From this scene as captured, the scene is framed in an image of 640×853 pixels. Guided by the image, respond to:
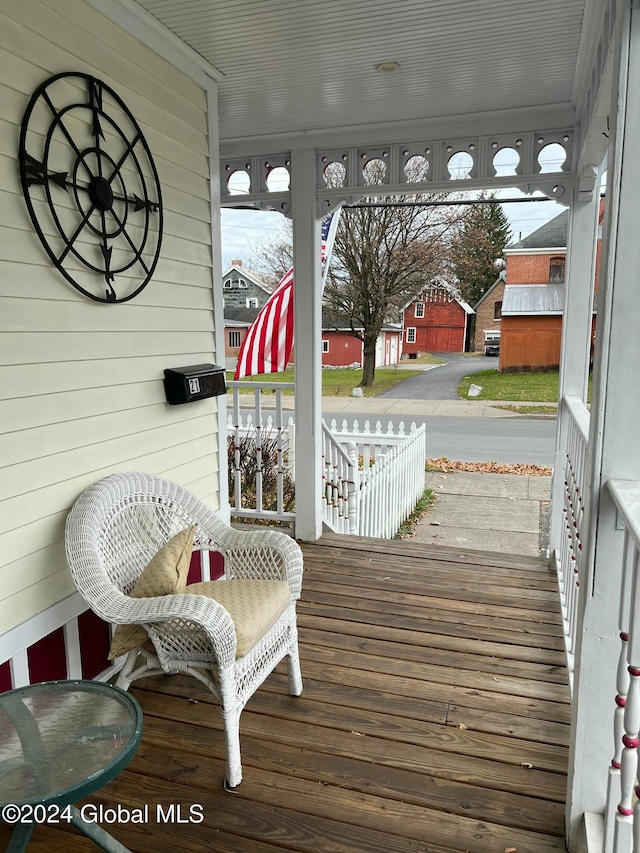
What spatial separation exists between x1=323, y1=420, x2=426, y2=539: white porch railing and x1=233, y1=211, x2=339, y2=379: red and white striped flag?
0.69 metres

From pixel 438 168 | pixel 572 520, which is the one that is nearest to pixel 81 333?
pixel 572 520

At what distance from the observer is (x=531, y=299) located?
17.7 metres

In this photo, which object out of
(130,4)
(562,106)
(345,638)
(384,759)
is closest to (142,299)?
(130,4)

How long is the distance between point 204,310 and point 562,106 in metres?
2.26

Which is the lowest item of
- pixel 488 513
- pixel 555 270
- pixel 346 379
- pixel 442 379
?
pixel 488 513

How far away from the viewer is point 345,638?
118 inches

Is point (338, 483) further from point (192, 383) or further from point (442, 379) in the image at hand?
point (442, 379)

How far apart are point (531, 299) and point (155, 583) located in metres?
17.4

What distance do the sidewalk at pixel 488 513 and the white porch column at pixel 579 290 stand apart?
1.94 metres

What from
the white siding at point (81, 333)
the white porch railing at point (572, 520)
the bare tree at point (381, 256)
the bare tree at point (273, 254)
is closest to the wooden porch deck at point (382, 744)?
the white porch railing at point (572, 520)

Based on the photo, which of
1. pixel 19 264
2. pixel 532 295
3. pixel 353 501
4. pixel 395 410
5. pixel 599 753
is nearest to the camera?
pixel 599 753

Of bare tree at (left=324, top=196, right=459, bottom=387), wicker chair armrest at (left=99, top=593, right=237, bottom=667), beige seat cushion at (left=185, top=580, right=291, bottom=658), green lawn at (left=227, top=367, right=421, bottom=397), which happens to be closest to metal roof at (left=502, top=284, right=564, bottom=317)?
bare tree at (left=324, top=196, right=459, bottom=387)

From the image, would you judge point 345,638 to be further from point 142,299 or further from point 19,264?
point 19,264

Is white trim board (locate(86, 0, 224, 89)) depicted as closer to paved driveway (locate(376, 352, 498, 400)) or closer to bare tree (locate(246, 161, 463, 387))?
bare tree (locate(246, 161, 463, 387))
